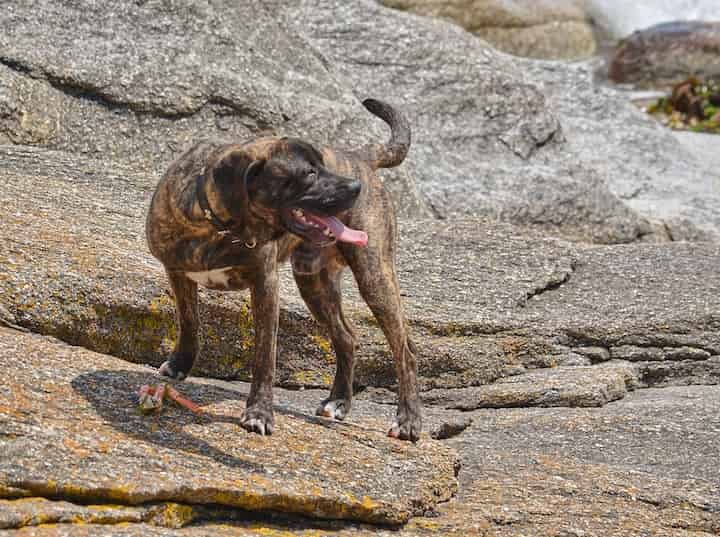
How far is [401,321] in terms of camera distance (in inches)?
283

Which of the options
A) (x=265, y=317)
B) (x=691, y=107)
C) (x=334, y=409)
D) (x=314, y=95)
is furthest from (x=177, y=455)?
(x=691, y=107)

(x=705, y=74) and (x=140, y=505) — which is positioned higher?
(x=140, y=505)

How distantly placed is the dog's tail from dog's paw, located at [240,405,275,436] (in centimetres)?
191

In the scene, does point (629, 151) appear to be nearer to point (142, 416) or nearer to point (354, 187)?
point (354, 187)

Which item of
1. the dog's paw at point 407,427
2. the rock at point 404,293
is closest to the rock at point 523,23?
the rock at point 404,293

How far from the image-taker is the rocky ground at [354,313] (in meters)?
5.62

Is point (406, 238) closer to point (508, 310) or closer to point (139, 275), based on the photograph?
point (508, 310)

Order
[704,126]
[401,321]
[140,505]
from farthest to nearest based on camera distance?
[704,126], [401,321], [140,505]

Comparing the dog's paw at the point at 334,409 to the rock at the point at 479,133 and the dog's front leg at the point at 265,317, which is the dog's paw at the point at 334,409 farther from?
the rock at the point at 479,133

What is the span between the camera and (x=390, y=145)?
7707mm

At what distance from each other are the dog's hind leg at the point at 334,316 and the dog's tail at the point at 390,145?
0.76 metres

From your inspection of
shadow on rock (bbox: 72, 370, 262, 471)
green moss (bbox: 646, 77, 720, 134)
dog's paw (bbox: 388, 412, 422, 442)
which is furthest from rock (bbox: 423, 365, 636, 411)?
green moss (bbox: 646, 77, 720, 134)

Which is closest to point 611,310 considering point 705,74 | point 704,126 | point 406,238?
point 406,238

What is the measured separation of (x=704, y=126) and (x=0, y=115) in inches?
548
